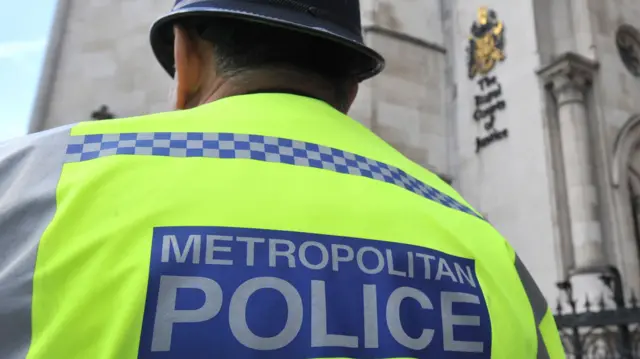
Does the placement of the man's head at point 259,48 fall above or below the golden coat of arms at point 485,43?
below

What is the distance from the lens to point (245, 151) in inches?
39.8

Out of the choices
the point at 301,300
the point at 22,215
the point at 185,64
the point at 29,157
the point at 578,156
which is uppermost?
the point at 578,156

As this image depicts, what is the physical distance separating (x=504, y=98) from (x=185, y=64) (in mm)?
9525

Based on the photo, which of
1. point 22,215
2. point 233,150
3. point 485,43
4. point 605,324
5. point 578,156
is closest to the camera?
point 22,215

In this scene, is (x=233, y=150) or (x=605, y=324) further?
(x=605, y=324)

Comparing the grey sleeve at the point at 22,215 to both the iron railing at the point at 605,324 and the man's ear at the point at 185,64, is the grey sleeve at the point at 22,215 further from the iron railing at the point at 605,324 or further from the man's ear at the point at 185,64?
the iron railing at the point at 605,324

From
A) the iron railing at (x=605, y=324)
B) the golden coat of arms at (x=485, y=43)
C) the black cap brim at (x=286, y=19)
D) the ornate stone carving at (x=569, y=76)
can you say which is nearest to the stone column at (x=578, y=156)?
the ornate stone carving at (x=569, y=76)

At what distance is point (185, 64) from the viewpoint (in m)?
1.32

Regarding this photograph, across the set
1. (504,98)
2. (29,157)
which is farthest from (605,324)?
(29,157)

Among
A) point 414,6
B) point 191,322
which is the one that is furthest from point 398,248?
point 414,6

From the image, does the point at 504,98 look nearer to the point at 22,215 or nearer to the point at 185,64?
the point at 185,64

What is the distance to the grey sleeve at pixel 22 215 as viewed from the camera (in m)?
0.77

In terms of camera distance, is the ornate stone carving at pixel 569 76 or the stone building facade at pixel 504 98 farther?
the ornate stone carving at pixel 569 76

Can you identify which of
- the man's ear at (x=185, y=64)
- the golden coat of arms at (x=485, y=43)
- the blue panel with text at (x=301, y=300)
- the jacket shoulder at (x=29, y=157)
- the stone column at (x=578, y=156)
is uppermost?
the golden coat of arms at (x=485, y=43)
